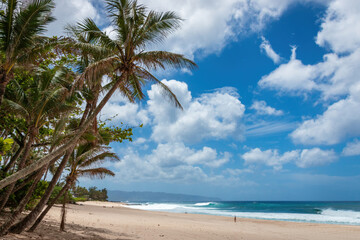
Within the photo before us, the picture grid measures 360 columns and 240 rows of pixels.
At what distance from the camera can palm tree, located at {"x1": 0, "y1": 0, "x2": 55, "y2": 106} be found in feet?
20.0

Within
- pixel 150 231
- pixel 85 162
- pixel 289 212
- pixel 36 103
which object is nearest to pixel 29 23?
pixel 36 103

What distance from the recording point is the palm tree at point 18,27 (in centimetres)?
610

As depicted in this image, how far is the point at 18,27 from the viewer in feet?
20.3

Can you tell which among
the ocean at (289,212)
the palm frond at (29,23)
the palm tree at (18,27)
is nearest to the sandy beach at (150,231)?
the palm tree at (18,27)

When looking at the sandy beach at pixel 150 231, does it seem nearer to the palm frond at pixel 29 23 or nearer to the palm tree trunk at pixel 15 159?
the palm tree trunk at pixel 15 159

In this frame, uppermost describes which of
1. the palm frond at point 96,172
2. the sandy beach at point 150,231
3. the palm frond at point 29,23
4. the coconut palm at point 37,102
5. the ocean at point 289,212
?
the palm frond at point 29,23

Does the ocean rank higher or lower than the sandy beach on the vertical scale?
lower

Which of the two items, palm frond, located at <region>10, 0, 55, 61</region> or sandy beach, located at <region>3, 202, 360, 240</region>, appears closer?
palm frond, located at <region>10, 0, 55, 61</region>

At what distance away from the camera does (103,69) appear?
23.3 ft

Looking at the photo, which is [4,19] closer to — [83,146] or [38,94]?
Answer: [38,94]

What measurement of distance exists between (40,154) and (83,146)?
554 centimetres

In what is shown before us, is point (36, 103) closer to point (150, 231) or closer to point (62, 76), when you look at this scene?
point (62, 76)

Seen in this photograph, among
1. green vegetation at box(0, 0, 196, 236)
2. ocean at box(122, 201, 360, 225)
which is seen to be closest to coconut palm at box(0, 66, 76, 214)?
green vegetation at box(0, 0, 196, 236)

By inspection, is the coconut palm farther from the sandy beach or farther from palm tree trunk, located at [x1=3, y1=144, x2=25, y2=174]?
the sandy beach
